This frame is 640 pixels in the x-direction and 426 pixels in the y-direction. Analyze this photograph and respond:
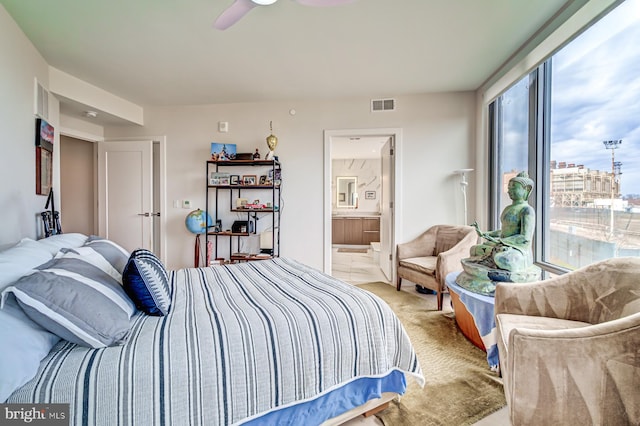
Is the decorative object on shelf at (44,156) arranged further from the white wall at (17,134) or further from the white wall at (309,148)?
the white wall at (309,148)

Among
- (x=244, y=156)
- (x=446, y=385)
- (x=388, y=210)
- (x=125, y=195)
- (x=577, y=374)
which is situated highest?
(x=244, y=156)

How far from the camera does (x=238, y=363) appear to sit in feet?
3.50

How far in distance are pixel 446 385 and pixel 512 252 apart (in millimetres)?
974

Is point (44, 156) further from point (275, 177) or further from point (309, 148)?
point (309, 148)

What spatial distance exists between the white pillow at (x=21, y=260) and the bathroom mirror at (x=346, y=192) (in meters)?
6.72

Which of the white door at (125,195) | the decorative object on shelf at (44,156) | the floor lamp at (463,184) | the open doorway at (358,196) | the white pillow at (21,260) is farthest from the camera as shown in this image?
the open doorway at (358,196)

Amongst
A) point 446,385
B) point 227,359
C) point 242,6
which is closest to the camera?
point 227,359

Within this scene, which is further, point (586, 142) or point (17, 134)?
point (17, 134)

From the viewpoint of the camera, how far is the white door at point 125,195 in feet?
13.3

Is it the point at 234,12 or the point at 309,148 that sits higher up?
the point at 234,12

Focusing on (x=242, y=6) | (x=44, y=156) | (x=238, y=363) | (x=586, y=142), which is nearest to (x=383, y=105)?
(x=586, y=142)

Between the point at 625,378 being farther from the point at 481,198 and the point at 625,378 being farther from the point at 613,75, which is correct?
the point at 481,198

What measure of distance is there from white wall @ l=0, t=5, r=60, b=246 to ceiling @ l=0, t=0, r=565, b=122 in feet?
0.50

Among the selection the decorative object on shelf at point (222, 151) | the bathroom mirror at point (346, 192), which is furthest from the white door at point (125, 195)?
the bathroom mirror at point (346, 192)
